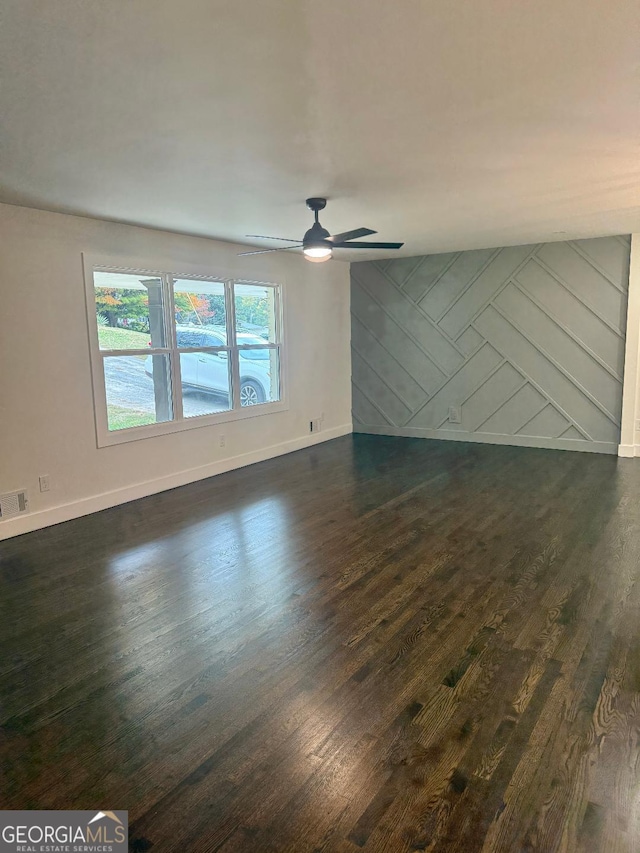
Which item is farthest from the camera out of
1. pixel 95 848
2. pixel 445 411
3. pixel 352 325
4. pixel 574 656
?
pixel 352 325

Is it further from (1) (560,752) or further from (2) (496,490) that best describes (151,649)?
(2) (496,490)

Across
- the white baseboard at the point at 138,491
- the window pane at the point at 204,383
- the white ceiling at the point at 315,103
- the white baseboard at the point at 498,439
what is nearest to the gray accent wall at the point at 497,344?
the white baseboard at the point at 498,439

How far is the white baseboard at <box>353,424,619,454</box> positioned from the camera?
6.43 meters

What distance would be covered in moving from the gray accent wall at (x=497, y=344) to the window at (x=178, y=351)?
1.79 meters

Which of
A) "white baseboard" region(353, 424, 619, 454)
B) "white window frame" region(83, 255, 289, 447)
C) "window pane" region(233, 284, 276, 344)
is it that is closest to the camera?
"white window frame" region(83, 255, 289, 447)

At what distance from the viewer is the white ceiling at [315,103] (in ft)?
5.71

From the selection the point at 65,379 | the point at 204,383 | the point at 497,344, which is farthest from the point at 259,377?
the point at 497,344

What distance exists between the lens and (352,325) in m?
7.97

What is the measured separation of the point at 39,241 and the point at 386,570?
3.58 meters

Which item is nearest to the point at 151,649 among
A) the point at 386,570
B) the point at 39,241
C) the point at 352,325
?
the point at 386,570

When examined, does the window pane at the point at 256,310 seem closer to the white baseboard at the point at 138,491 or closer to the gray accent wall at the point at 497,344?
the white baseboard at the point at 138,491

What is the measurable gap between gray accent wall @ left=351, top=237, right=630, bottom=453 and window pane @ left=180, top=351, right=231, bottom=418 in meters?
2.59

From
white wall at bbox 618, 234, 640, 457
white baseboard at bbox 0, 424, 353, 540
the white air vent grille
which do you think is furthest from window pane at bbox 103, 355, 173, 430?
white wall at bbox 618, 234, 640, 457

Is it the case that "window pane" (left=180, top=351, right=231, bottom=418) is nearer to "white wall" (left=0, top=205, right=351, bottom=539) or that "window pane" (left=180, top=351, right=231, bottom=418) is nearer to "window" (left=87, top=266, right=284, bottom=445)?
"window" (left=87, top=266, right=284, bottom=445)
